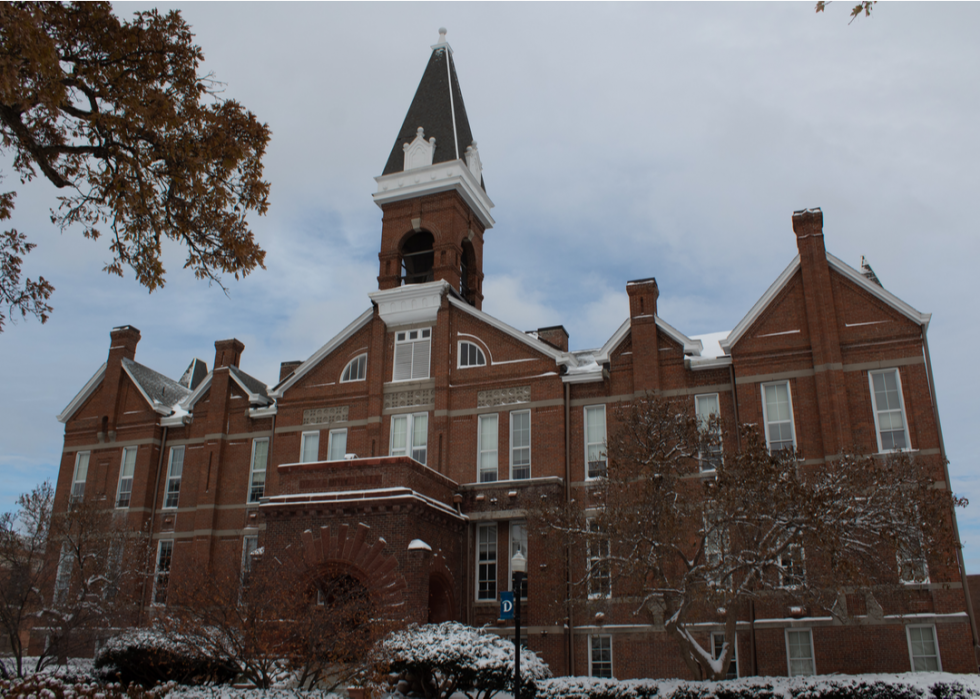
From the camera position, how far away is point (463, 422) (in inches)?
1252

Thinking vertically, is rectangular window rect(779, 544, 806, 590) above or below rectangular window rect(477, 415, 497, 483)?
below

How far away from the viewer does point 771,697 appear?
18.9 meters

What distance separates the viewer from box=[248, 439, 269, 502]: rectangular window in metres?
34.7

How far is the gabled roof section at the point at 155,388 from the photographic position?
1491 inches

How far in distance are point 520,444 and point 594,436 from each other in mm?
2768

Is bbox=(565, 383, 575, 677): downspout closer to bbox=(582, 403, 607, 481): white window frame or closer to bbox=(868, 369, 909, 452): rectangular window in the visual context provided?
bbox=(582, 403, 607, 481): white window frame

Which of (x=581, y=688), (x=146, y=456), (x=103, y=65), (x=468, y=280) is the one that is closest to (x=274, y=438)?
(x=146, y=456)

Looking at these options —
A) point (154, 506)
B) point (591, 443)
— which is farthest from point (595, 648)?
point (154, 506)

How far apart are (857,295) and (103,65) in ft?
78.8

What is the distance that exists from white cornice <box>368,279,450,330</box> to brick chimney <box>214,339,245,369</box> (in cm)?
785

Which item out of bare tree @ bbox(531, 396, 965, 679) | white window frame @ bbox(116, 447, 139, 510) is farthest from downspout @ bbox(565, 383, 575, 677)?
white window frame @ bbox(116, 447, 139, 510)

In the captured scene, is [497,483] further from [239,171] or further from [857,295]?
[239,171]

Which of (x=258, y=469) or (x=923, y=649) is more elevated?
(x=258, y=469)

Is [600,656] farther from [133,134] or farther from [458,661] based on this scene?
[133,134]
